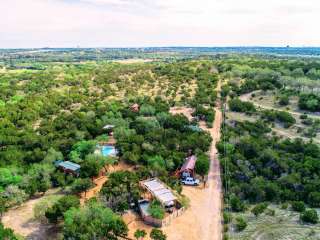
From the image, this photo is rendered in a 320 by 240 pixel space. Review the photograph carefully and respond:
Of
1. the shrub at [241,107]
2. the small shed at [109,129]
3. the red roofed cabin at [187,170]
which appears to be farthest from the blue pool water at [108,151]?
the shrub at [241,107]

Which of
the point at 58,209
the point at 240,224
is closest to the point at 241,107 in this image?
the point at 240,224

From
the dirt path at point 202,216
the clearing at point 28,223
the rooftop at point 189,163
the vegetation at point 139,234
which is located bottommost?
the clearing at point 28,223

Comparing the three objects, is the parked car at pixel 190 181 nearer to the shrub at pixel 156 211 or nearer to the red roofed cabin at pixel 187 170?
the red roofed cabin at pixel 187 170

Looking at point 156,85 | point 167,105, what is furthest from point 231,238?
point 156,85

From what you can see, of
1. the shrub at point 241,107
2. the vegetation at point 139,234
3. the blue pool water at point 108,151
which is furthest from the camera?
the shrub at point 241,107

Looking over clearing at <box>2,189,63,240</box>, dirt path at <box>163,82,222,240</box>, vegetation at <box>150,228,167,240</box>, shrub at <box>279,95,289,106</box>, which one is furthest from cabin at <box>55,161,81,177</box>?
shrub at <box>279,95,289,106</box>

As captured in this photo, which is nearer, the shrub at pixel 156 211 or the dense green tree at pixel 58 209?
the shrub at pixel 156 211

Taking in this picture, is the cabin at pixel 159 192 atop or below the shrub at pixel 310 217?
atop
